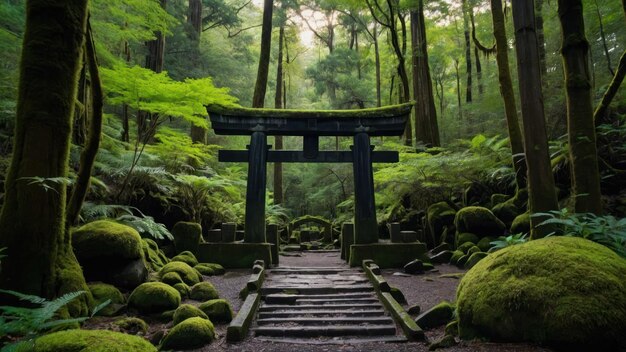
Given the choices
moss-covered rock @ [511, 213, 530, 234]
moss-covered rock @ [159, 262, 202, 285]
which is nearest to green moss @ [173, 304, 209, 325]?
moss-covered rock @ [159, 262, 202, 285]

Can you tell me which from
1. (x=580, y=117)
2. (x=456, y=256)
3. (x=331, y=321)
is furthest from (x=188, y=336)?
(x=456, y=256)

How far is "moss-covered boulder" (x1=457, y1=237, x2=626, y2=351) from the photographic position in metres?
3.27

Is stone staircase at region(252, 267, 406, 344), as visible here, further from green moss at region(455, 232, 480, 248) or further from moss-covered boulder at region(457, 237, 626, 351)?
green moss at region(455, 232, 480, 248)

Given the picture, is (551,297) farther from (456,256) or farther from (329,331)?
(456,256)

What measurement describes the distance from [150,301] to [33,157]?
2610 millimetres

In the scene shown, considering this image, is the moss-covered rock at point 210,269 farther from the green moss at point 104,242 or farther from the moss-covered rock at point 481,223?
the moss-covered rock at point 481,223

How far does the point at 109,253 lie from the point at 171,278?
1.29 m

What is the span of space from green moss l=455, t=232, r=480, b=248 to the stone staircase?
3707mm

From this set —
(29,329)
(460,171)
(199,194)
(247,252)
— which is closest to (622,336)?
(29,329)

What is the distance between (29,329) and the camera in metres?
2.39

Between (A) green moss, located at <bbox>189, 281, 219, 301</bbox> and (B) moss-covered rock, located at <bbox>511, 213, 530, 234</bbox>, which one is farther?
(B) moss-covered rock, located at <bbox>511, 213, 530, 234</bbox>

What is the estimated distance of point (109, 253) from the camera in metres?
5.72

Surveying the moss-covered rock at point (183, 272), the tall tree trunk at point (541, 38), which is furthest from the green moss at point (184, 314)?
the tall tree trunk at point (541, 38)

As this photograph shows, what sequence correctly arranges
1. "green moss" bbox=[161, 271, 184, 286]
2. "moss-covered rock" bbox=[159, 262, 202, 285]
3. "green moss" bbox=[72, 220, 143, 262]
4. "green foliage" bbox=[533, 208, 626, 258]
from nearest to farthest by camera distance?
"green foliage" bbox=[533, 208, 626, 258] < "green moss" bbox=[72, 220, 143, 262] < "green moss" bbox=[161, 271, 184, 286] < "moss-covered rock" bbox=[159, 262, 202, 285]
